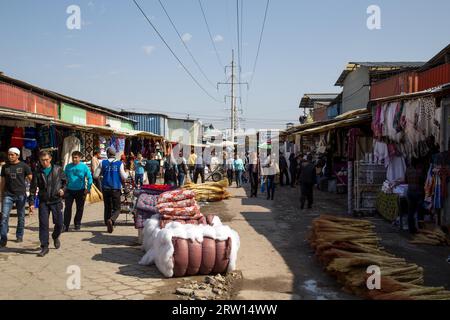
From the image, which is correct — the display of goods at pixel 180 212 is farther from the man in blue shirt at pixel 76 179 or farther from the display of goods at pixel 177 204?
the man in blue shirt at pixel 76 179

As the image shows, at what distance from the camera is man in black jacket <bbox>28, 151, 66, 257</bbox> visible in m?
7.07

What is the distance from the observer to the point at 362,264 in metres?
5.54

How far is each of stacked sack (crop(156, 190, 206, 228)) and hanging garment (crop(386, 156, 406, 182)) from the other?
6.08m

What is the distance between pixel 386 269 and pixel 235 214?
675cm

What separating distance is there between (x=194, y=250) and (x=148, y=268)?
98cm

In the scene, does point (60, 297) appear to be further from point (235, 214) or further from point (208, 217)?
point (235, 214)

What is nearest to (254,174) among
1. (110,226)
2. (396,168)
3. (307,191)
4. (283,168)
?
(307,191)

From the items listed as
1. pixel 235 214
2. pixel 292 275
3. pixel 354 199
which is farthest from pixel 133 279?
pixel 354 199

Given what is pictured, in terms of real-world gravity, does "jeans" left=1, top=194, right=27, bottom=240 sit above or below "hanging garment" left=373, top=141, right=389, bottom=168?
below

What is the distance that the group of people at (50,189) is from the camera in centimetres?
720

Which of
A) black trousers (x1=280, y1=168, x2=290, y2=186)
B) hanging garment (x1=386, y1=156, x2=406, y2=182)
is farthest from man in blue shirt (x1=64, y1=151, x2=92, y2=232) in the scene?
black trousers (x1=280, y1=168, x2=290, y2=186)

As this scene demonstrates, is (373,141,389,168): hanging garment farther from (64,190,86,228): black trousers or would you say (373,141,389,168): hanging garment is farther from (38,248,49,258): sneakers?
(38,248,49,258): sneakers

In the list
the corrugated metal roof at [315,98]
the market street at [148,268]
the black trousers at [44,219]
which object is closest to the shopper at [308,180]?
the market street at [148,268]

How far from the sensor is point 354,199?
11.8 metres
